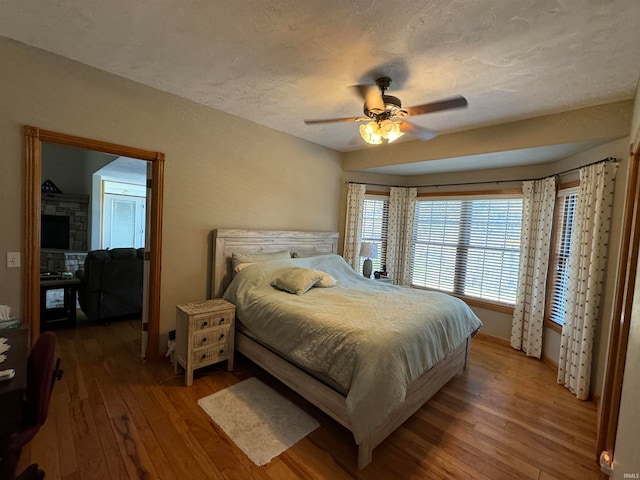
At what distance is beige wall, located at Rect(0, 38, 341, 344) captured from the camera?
213cm

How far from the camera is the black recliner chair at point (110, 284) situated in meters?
3.66

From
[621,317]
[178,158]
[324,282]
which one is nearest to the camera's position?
[621,317]

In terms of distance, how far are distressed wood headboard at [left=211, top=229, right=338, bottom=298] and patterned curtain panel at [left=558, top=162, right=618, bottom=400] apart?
2.92 metres

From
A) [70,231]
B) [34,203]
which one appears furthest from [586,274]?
[70,231]

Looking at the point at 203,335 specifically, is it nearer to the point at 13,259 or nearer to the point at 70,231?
the point at 13,259

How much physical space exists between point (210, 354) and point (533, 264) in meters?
3.92

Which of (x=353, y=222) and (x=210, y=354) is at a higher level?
(x=353, y=222)

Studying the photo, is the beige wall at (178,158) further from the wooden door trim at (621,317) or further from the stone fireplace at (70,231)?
the stone fireplace at (70,231)

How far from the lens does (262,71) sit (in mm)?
2244

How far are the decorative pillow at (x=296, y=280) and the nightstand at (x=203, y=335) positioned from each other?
0.53 meters

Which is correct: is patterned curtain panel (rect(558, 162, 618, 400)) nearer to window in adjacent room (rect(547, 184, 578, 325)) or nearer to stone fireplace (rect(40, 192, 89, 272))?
window in adjacent room (rect(547, 184, 578, 325))

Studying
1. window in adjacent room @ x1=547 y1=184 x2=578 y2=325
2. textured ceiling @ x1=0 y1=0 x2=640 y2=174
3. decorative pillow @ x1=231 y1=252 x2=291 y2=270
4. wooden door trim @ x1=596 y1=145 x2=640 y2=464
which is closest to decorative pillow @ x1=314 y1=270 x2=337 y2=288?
decorative pillow @ x1=231 y1=252 x2=291 y2=270

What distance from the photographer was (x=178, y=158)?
2912mm

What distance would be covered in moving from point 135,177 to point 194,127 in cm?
468
